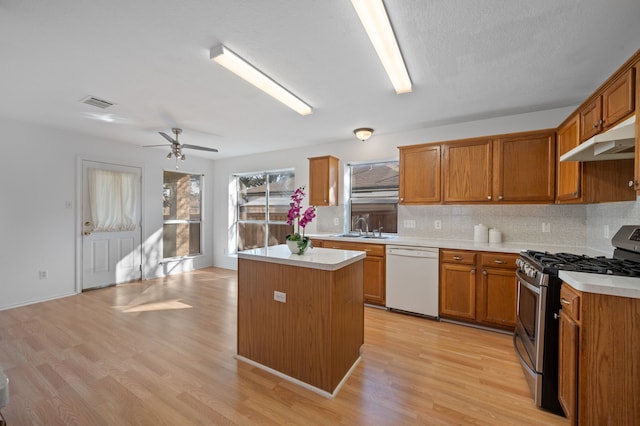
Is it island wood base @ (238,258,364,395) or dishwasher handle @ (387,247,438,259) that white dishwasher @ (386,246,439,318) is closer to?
dishwasher handle @ (387,247,438,259)

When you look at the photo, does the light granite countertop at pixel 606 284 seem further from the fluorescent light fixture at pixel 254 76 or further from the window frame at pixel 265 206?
the window frame at pixel 265 206

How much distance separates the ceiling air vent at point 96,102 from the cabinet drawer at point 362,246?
3.26 meters

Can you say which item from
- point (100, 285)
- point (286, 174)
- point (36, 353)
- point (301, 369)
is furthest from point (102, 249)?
point (301, 369)

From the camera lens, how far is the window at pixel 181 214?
5.62 m

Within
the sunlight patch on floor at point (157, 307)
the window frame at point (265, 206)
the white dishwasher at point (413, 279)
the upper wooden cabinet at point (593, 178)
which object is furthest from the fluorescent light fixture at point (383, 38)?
the sunlight patch on floor at point (157, 307)

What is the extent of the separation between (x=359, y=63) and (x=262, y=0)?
952 mm

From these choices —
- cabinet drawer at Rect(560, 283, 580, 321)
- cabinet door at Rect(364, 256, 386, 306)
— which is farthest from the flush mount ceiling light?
cabinet drawer at Rect(560, 283, 580, 321)

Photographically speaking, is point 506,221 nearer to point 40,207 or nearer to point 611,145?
point 611,145

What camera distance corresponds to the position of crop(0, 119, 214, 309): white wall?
3668 mm

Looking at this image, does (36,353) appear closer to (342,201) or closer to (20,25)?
(20,25)

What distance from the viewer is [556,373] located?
1851mm

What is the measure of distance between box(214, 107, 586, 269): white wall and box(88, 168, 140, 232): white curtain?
1774 mm

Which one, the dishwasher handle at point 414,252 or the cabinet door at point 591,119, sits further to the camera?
the dishwasher handle at point 414,252

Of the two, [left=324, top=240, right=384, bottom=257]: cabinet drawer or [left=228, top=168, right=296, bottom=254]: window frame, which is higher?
[left=228, top=168, right=296, bottom=254]: window frame
